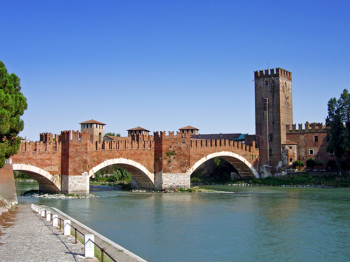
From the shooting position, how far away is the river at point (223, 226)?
34.3ft

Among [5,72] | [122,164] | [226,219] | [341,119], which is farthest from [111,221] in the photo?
[341,119]

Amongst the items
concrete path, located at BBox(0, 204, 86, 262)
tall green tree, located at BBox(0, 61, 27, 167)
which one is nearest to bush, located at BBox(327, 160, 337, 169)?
tall green tree, located at BBox(0, 61, 27, 167)

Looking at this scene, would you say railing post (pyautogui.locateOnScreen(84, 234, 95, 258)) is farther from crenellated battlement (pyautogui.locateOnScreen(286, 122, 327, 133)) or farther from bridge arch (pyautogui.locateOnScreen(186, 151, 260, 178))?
crenellated battlement (pyautogui.locateOnScreen(286, 122, 327, 133))

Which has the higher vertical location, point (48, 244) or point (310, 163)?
point (310, 163)

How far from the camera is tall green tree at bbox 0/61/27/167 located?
1306cm

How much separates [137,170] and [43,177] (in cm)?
595

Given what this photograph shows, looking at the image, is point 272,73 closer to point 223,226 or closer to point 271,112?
point 271,112

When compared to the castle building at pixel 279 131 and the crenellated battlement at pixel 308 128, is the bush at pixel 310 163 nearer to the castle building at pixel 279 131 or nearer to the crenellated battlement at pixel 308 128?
the castle building at pixel 279 131

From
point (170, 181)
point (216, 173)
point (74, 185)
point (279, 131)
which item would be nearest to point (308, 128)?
point (279, 131)

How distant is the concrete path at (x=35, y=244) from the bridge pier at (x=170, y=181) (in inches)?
571

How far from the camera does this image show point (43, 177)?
72.6ft

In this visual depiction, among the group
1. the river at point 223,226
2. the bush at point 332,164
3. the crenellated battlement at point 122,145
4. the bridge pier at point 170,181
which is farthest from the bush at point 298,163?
the crenellated battlement at point 122,145

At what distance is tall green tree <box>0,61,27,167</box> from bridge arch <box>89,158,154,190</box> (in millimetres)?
8499

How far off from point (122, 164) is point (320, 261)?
1678 cm
